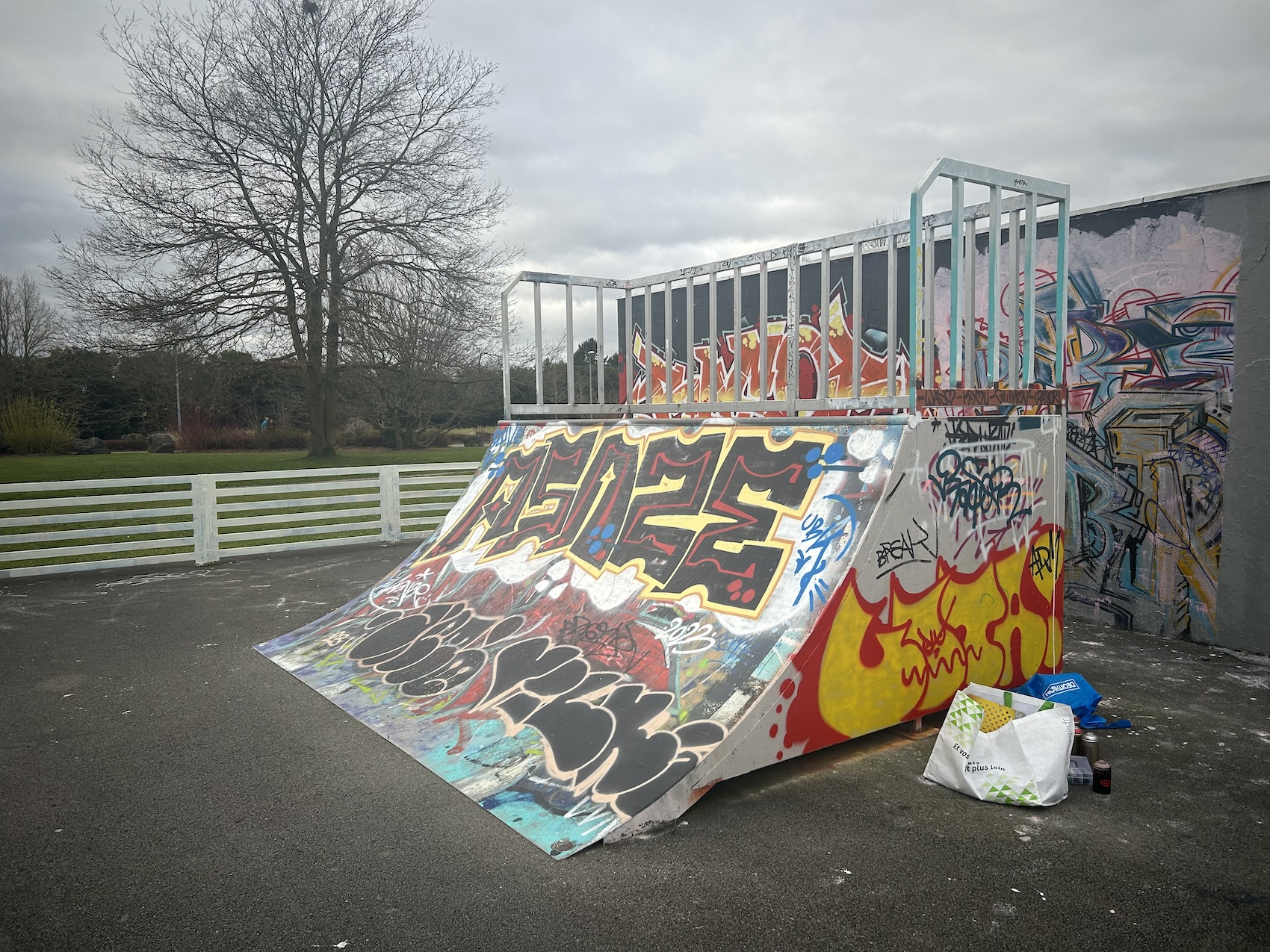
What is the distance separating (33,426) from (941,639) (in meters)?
22.7

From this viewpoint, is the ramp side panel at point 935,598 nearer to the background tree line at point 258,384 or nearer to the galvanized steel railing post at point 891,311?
the galvanized steel railing post at point 891,311

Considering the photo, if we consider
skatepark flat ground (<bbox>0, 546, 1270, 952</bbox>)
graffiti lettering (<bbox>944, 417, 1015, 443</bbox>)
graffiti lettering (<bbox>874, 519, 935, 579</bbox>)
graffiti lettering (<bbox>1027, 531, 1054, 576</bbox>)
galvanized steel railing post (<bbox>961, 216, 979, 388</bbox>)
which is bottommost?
skatepark flat ground (<bbox>0, 546, 1270, 952</bbox>)

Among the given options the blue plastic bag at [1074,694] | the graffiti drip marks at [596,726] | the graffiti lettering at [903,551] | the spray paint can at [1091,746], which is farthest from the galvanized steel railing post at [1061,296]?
the graffiti drip marks at [596,726]

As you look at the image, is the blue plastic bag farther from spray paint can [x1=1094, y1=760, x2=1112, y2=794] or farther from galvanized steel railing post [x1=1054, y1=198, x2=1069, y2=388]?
galvanized steel railing post [x1=1054, y1=198, x2=1069, y2=388]

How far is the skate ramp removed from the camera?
3797mm

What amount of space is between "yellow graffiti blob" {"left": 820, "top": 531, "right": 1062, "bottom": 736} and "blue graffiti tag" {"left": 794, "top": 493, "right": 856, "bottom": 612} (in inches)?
5.9

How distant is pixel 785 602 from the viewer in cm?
416

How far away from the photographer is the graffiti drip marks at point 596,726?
3570 mm

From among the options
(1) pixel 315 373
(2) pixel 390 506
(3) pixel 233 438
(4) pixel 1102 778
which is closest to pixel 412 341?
(1) pixel 315 373

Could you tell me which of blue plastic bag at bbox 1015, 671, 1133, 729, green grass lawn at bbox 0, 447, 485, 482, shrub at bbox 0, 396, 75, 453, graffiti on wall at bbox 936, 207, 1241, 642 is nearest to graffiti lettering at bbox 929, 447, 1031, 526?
Result: blue plastic bag at bbox 1015, 671, 1133, 729

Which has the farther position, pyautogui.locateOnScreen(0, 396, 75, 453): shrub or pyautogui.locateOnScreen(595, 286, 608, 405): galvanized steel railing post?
pyautogui.locateOnScreen(0, 396, 75, 453): shrub

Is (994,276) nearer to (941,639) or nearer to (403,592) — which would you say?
(941,639)

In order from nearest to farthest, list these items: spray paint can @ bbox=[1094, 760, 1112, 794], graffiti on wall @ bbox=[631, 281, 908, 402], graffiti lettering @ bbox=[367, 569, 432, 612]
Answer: spray paint can @ bbox=[1094, 760, 1112, 794] → graffiti lettering @ bbox=[367, 569, 432, 612] → graffiti on wall @ bbox=[631, 281, 908, 402]

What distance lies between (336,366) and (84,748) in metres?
13.2
